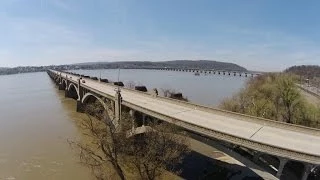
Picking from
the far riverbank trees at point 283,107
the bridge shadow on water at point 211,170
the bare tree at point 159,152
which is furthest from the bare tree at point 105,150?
the far riverbank trees at point 283,107

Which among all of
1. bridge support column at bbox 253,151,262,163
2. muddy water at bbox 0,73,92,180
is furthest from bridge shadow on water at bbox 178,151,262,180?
muddy water at bbox 0,73,92,180

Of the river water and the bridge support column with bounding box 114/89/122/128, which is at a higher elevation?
the bridge support column with bounding box 114/89/122/128

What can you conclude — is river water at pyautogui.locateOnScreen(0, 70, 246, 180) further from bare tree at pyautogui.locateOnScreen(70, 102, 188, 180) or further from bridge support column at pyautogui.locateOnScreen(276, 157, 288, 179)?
bridge support column at pyautogui.locateOnScreen(276, 157, 288, 179)

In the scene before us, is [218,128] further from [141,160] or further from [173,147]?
[141,160]

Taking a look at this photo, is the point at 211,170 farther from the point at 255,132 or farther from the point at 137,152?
the point at 255,132

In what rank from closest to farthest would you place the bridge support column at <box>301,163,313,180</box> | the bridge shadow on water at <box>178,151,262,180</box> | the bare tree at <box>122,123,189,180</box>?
the bridge support column at <box>301,163,313,180</box> → the bare tree at <box>122,123,189,180</box> → the bridge shadow on water at <box>178,151,262,180</box>

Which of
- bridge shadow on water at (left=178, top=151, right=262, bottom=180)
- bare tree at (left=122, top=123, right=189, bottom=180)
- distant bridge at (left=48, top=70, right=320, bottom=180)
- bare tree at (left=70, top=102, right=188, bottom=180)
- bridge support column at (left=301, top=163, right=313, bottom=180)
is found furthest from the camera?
bridge shadow on water at (left=178, top=151, right=262, bottom=180)

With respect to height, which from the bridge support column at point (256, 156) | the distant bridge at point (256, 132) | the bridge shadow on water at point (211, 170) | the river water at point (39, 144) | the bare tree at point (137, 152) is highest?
the distant bridge at point (256, 132)

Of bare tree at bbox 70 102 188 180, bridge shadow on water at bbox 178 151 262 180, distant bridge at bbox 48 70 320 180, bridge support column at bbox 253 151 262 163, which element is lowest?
bridge shadow on water at bbox 178 151 262 180

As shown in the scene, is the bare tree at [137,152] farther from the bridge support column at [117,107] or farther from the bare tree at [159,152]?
the bridge support column at [117,107]

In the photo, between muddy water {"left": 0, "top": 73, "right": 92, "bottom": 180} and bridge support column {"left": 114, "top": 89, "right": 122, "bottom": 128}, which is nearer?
muddy water {"left": 0, "top": 73, "right": 92, "bottom": 180}

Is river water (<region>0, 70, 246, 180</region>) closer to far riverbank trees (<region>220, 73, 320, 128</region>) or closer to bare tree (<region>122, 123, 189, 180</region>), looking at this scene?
bare tree (<region>122, 123, 189, 180</region>)

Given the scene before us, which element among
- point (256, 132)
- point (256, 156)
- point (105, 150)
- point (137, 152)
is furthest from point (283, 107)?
point (105, 150)
